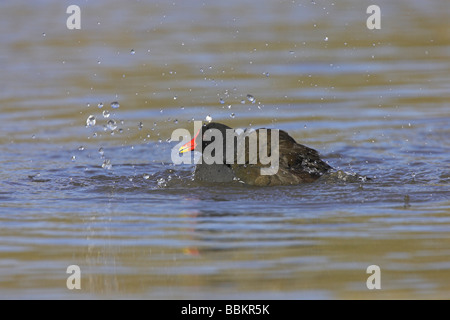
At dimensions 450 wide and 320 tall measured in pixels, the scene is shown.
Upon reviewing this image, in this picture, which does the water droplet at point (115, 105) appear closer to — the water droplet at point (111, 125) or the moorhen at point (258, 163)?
the water droplet at point (111, 125)

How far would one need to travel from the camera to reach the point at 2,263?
5609 millimetres

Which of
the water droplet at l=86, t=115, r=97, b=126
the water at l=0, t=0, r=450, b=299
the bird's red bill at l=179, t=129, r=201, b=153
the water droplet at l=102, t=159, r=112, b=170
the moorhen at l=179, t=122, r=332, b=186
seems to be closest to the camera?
the water at l=0, t=0, r=450, b=299

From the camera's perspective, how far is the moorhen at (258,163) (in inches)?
301

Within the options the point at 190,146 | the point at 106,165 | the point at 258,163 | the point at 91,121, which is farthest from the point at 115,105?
the point at 258,163

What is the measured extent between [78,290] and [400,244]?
6.73ft

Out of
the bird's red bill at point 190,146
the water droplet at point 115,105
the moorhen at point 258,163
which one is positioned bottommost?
the moorhen at point 258,163

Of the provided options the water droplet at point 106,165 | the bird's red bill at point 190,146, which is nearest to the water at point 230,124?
the water droplet at point 106,165

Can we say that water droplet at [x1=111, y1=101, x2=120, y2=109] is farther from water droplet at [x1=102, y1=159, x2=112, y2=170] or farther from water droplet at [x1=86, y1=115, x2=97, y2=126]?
water droplet at [x1=102, y1=159, x2=112, y2=170]

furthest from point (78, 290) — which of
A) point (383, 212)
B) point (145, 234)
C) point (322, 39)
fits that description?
point (322, 39)

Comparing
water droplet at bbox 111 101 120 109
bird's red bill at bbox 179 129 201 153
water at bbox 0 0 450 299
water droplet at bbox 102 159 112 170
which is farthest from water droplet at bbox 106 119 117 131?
bird's red bill at bbox 179 129 201 153

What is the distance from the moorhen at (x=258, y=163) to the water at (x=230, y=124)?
0.17 metres

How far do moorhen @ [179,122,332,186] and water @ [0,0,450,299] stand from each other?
0.54ft

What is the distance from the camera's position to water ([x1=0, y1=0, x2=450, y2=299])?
17.7 ft

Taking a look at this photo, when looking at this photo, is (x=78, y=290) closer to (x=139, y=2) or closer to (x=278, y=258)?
(x=278, y=258)
